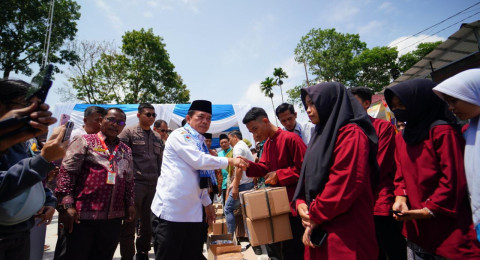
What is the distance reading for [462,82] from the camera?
165 centimetres

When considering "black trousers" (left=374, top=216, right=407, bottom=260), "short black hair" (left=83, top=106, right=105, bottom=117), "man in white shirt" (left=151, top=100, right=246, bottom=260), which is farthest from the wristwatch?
"black trousers" (left=374, top=216, right=407, bottom=260)

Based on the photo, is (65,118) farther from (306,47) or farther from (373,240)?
(306,47)

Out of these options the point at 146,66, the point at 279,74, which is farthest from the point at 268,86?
the point at 146,66

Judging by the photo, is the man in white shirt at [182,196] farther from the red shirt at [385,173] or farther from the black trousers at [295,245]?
the red shirt at [385,173]

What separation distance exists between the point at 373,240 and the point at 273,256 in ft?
5.63

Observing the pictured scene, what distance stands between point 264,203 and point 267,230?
10.5 inches

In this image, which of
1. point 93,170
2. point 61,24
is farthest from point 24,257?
point 61,24

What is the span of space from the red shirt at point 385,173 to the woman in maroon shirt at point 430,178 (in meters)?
0.29

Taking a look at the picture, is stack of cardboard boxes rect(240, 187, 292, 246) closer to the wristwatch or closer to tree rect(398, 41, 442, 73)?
the wristwatch

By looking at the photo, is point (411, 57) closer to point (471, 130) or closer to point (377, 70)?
point (377, 70)

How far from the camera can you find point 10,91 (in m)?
1.37

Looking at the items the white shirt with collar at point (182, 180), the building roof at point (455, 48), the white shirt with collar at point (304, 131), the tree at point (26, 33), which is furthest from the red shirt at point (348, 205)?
the tree at point (26, 33)

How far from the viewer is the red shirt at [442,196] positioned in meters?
1.60

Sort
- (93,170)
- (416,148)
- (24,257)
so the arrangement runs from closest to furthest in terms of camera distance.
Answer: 1. (24,257)
2. (416,148)
3. (93,170)
